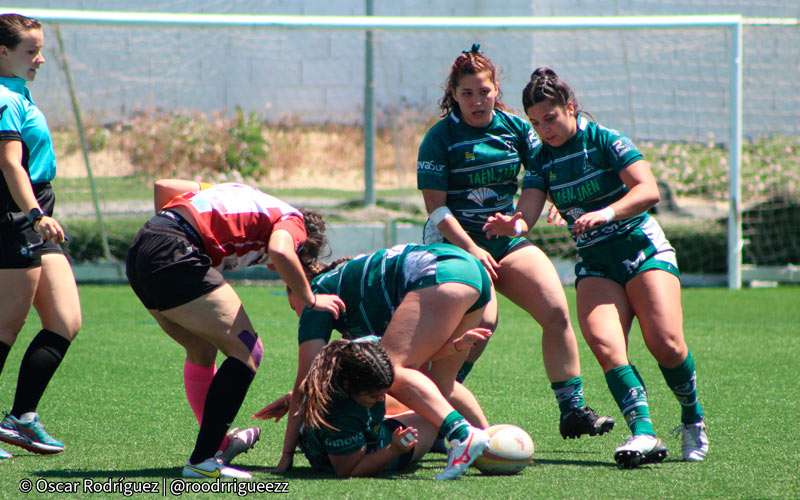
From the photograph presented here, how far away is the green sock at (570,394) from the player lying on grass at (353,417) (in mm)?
778

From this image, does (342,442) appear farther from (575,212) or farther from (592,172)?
(592,172)

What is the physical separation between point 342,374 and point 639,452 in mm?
1245

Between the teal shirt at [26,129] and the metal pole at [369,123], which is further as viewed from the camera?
the metal pole at [369,123]

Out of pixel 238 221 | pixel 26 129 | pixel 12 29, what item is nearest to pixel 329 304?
pixel 238 221

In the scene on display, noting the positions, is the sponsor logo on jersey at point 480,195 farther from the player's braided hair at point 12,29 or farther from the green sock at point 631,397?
the player's braided hair at point 12,29

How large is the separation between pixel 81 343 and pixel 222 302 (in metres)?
4.34

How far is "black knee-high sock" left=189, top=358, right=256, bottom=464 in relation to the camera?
4125mm

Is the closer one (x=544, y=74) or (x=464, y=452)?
(x=464, y=452)

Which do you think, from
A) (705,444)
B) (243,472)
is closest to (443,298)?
(243,472)

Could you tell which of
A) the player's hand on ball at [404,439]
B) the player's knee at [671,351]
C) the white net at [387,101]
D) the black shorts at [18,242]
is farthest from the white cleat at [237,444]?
the white net at [387,101]

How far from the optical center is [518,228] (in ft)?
15.9

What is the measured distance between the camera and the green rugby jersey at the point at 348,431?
13.8 feet

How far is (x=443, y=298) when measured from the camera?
14.0 ft

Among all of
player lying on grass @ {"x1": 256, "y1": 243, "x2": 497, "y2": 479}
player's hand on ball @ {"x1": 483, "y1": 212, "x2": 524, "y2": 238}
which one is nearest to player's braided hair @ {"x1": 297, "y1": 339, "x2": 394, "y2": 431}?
player lying on grass @ {"x1": 256, "y1": 243, "x2": 497, "y2": 479}
